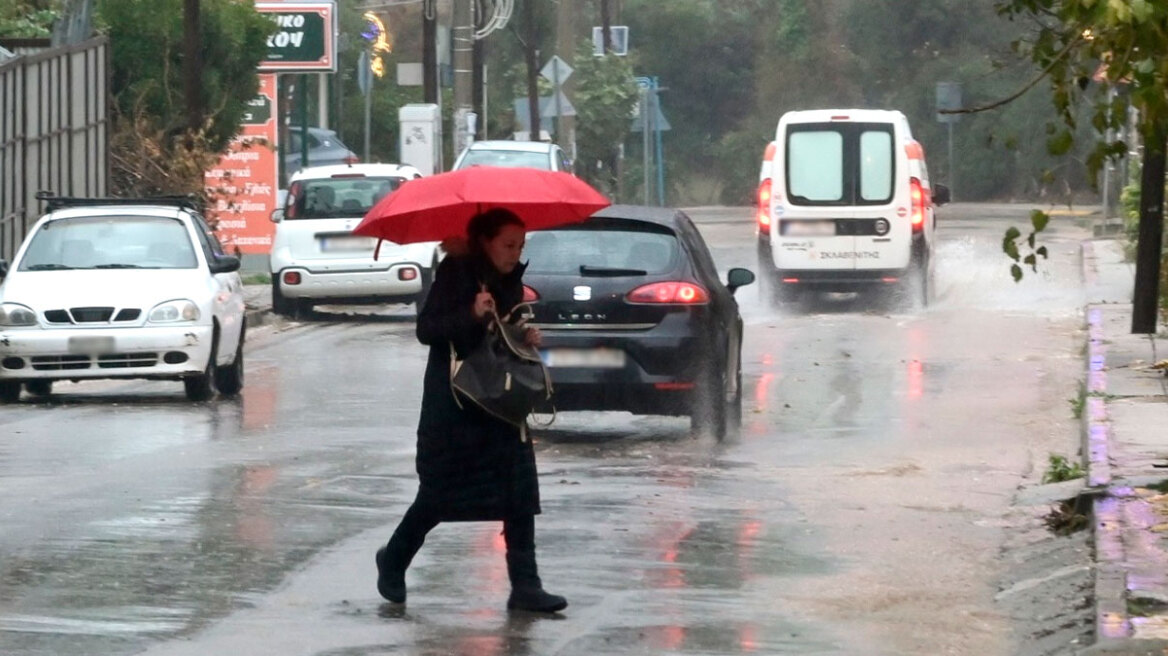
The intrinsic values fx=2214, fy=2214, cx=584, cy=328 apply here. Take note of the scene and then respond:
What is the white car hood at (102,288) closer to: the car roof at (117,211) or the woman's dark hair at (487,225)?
the car roof at (117,211)

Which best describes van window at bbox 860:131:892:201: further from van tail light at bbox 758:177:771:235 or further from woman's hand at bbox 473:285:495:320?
woman's hand at bbox 473:285:495:320

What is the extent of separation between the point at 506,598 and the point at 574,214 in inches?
60.0

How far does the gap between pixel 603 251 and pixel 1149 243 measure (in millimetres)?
6592

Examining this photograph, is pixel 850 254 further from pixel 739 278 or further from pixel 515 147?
pixel 739 278

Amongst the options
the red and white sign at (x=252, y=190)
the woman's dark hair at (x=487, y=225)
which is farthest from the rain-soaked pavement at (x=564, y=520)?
the red and white sign at (x=252, y=190)

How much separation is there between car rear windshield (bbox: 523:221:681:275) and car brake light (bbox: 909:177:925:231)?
1172 centimetres

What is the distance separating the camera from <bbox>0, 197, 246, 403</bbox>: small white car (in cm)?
1611

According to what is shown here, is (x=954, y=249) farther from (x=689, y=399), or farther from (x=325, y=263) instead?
(x=689, y=399)

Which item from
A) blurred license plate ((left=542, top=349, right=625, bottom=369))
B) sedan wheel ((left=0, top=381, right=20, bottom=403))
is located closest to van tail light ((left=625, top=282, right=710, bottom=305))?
blurred license plate ((left=542, top=349, right=625, bottom=369))

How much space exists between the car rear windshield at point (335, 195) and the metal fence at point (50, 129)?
9.49ft

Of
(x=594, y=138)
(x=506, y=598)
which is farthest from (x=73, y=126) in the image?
(x=594, y=138)

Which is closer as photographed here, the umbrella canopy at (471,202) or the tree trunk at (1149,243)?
the umbrella canopy at (471,202)

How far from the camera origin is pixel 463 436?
8.07 m

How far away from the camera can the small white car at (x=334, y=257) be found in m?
24.5
